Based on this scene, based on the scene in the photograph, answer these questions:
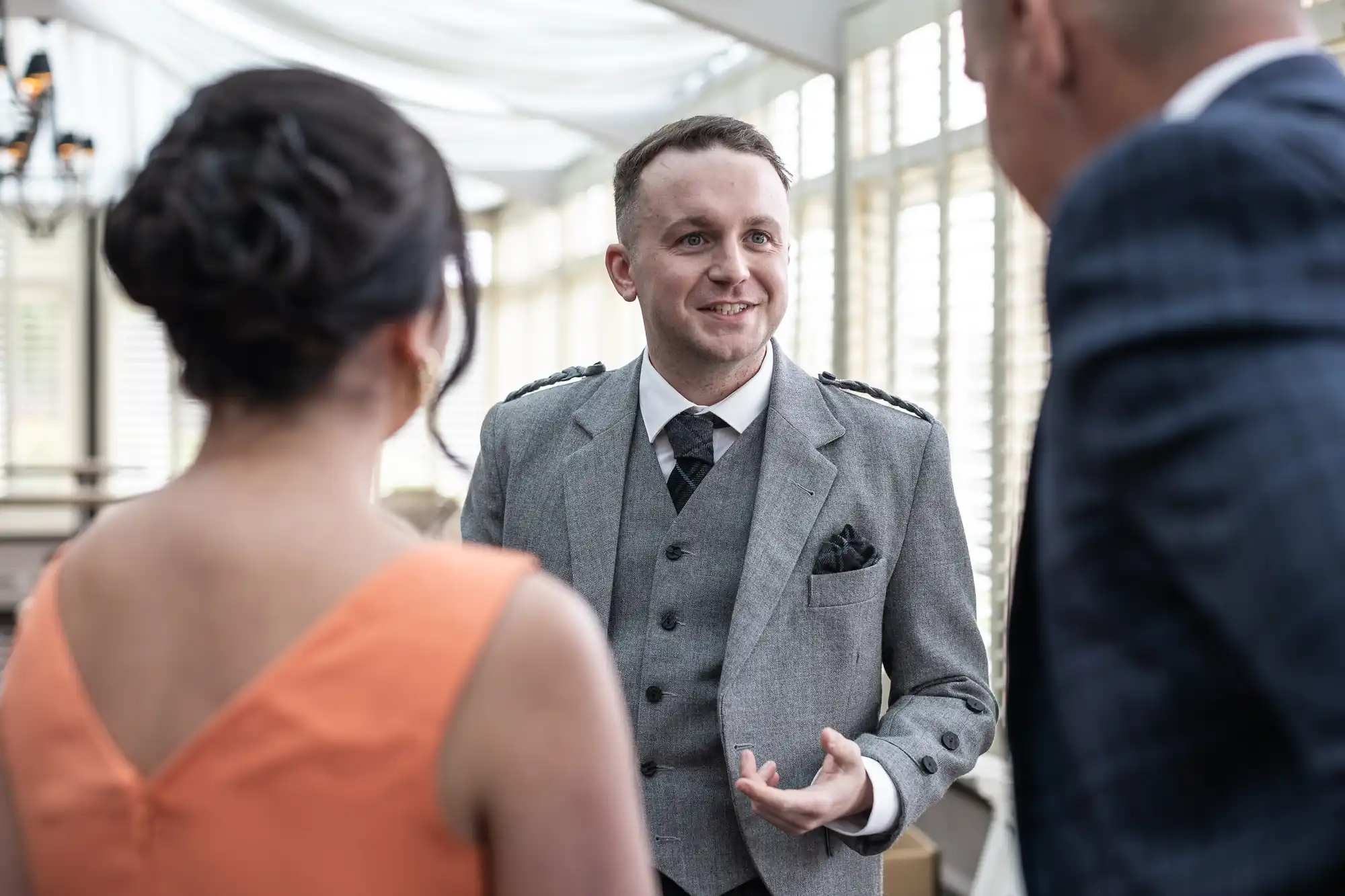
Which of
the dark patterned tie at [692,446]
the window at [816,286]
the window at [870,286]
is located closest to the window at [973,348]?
the window at [870,286]

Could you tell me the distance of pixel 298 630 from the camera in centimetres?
81

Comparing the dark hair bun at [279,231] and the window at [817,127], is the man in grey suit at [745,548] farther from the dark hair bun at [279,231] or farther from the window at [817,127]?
the window at [817,127]

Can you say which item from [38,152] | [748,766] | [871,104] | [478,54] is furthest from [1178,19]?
[38,152]

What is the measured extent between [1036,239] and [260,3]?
4.70 meters

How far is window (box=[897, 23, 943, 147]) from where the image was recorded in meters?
4.19

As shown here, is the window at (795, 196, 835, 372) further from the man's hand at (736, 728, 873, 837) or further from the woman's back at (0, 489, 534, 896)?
the woman's back at (0, 489, 534, 896)

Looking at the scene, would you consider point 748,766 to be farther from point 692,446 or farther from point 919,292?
point 919,292

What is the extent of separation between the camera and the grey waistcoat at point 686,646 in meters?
1.64

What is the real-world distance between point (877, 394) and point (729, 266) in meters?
0.30

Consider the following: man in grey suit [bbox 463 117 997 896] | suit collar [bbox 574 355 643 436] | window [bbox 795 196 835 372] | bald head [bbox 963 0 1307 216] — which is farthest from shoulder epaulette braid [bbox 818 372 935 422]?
window [bbox 795 196 835 372]

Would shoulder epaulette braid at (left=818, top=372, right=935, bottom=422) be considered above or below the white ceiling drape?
below

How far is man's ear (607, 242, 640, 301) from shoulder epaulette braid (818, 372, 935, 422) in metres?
0.30

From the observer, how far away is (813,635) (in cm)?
170

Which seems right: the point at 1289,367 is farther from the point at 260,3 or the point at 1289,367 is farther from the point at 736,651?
the point at 260,3
